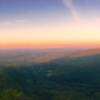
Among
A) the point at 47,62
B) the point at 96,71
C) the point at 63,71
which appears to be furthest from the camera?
the point at 63,71

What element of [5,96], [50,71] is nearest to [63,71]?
[50,71]

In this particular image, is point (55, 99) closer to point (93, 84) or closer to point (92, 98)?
point (92, 98)

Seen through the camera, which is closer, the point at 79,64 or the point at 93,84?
the point at 93,84

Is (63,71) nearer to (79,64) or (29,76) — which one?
(79,64)

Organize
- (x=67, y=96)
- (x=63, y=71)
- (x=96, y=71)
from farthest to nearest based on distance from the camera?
(x=63, y=71) < (x=96, y=71) < (x=67, y=96)

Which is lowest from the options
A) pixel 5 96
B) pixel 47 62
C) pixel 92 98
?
pixel 92 98

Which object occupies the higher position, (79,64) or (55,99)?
(79,64)
